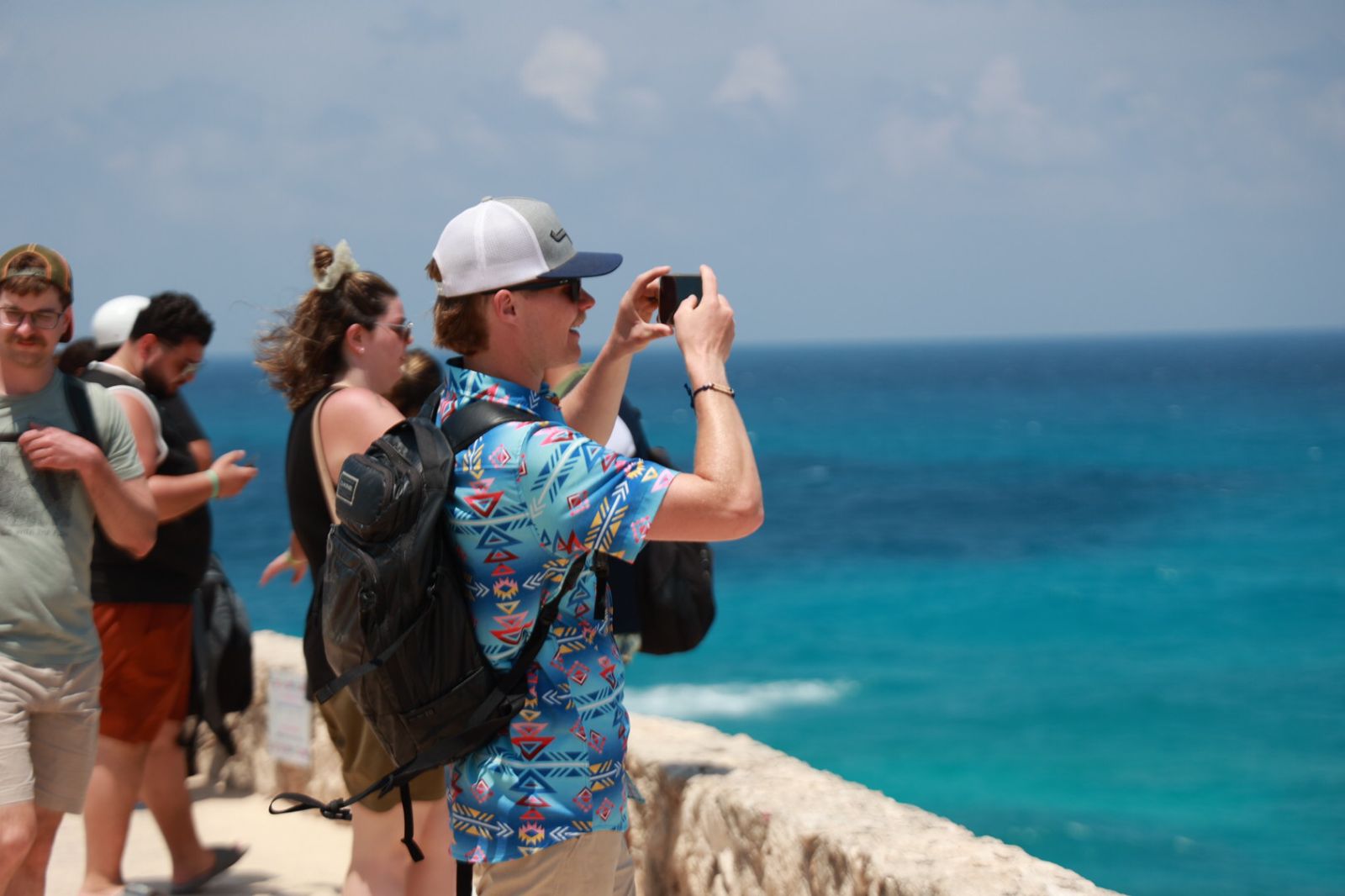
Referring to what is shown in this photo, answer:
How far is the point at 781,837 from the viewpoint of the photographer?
3000 mm

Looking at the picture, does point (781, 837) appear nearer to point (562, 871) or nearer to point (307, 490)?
point (562, 871)

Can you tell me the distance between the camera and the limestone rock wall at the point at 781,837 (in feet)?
8.63

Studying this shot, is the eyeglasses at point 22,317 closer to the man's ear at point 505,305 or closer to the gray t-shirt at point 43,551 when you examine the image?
the gray t-shirt at point 43,551

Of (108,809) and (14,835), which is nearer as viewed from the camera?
(14,835)

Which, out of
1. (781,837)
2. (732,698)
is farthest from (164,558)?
(732,698)

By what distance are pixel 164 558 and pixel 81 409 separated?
36.2 inches

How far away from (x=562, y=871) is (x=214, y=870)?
2.54m

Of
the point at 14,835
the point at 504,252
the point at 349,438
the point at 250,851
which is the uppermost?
the point at 504,252

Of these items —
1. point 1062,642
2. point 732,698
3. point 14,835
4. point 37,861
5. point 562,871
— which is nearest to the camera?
point 562,871

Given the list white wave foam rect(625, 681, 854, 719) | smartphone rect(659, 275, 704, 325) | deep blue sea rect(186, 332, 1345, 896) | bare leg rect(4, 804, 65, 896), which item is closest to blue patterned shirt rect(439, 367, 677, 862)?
smartphone rect(659, 275, 704, 325)

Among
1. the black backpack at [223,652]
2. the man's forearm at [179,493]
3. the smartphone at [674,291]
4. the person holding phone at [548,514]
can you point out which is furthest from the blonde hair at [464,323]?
the black backpack at [223,652]

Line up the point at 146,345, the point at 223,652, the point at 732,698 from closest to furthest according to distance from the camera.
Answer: the point at 146,345 < the point at 223,652 < the point at 732,698

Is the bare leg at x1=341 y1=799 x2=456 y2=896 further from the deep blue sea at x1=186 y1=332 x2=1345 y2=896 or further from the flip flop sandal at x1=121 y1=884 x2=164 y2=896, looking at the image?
the flip flop sandal at x1=121 y1=884 x2=164 y2=896

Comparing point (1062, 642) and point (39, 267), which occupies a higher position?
point (39, 267)
